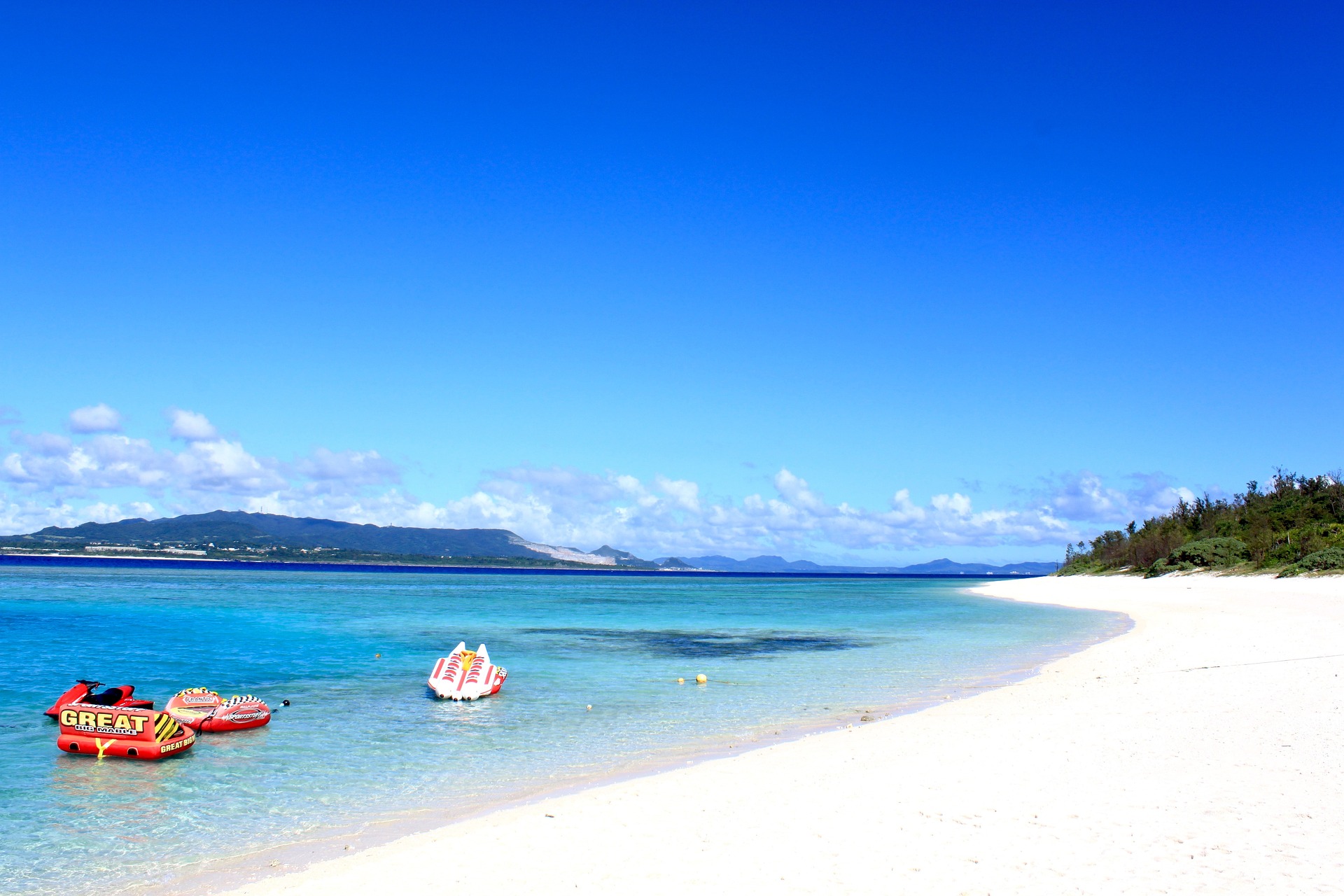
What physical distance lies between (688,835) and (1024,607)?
55.4 metres

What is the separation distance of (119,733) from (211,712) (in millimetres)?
2004

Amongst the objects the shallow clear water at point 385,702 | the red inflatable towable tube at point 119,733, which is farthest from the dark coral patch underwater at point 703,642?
the red inflatable towable tube at point 119,733

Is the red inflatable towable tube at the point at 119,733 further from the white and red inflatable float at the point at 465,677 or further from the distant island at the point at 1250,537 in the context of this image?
the distant island at the point at 1250,537

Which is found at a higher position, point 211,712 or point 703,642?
point 211,712

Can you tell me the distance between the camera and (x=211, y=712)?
1584cm

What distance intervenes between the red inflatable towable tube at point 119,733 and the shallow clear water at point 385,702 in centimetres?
25

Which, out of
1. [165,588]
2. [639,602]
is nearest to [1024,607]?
[639,602]

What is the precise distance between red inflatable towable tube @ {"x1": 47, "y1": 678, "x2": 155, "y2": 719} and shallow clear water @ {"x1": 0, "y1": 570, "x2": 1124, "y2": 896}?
24.3 inches

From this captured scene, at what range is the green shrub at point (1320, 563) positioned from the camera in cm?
5306

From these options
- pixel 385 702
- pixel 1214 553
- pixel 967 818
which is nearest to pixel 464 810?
pixel 967 818

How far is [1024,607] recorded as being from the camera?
58.7m

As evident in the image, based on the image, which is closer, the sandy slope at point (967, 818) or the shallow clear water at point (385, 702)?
the sandy slope at point (967, 818)

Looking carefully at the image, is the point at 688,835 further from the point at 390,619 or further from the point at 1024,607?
the point at 1024,607

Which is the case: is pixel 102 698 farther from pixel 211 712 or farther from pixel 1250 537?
pixel 1250 537
